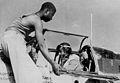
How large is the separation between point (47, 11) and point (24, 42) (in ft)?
1.83

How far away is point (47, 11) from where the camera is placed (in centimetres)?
425

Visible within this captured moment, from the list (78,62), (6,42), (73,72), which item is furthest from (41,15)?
(78,62)

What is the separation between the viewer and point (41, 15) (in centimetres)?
422

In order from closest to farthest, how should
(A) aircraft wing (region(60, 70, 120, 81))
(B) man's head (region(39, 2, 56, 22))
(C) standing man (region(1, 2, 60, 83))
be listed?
(C) standing man (region(1, 2, 60, 83))
(B) man's head (region(39, 2, 56, 22))
(A) aircraft wing (region(60, 70, 120, 81))

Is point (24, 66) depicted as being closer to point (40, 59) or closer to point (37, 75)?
point (37, 75)

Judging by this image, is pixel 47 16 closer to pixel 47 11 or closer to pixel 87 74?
pixel 47 11

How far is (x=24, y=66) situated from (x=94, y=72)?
6.93 feet

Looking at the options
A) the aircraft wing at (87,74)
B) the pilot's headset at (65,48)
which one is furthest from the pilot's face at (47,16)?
the pilot's headset at (65,48)

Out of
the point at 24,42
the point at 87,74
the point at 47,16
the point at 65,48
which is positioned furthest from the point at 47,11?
the point at 87,74

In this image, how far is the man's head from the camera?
423 cm

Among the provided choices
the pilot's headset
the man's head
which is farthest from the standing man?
the pilot's headset

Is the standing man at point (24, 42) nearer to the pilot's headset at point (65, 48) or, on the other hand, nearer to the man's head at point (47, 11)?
the man's head at point (47, 11)

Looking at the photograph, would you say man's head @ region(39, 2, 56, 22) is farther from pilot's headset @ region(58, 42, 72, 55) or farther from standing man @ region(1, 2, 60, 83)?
pilot's headset @ region(58, 42, 72, 55)

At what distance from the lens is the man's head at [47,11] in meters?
4.23
